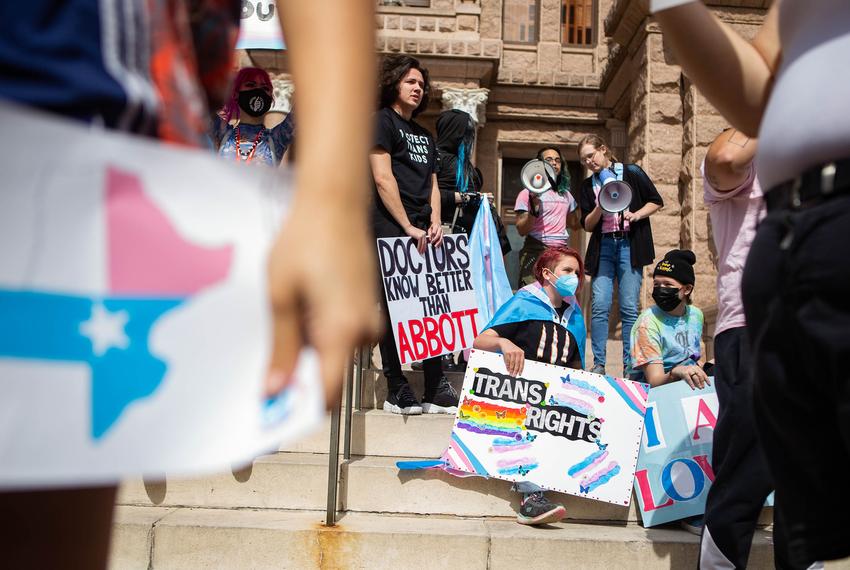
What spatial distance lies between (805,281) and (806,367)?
116 millimetres

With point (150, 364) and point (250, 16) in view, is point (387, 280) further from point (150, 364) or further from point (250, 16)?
point (150, 364)

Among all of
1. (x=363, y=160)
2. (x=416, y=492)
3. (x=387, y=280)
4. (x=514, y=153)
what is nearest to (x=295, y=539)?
(x=416, y=492)

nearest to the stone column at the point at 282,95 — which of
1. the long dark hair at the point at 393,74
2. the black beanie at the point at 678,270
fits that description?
the long dark hair at the point at 393,74

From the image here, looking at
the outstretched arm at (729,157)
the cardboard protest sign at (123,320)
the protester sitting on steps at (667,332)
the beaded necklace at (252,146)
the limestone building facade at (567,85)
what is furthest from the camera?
the limestone building facade at (567,85)

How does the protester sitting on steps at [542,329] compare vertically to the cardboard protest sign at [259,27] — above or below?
below

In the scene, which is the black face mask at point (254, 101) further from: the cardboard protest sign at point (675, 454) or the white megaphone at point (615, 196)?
the white megaphone at point (615, 196)

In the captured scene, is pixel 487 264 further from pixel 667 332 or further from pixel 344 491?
pixel 344 491

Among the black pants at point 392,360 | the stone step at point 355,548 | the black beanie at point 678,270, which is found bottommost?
the stone step at point 355,548

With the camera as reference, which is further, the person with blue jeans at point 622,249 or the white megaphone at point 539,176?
the white megaphone at point 539,176

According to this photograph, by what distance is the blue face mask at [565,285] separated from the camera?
4926 millimetres

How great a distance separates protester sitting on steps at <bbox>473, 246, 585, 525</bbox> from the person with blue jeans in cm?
93

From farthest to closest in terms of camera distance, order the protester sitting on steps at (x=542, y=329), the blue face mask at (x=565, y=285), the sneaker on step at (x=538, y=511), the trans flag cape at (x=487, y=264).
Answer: the trans flag cape at (x=487, y=264) < the blue face mask at (x=565, y=285) < the protester sitting on steps at (x=542, y=329) < the sneaker on step at (x=538, y=511)

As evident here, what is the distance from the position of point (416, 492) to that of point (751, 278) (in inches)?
120

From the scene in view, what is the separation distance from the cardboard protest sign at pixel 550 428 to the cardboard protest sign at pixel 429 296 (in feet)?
2.04
